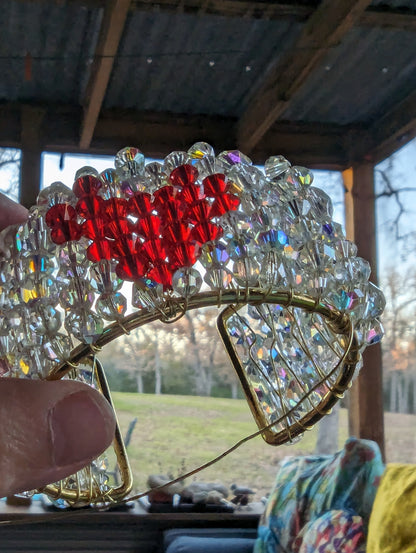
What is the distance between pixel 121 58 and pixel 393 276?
1.76 feet

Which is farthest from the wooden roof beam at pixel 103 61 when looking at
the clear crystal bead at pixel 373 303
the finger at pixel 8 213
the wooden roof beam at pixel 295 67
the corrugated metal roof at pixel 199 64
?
the clear crystal bead at pixel 373 303

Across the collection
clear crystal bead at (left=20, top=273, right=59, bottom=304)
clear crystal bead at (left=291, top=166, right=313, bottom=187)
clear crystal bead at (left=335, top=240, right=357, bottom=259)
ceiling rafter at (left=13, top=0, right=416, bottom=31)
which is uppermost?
ceiling rafter at (left=13, top=0, right=416, bottom=31)

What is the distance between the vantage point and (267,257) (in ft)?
0.88

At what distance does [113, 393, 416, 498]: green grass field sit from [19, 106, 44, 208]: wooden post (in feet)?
1.21

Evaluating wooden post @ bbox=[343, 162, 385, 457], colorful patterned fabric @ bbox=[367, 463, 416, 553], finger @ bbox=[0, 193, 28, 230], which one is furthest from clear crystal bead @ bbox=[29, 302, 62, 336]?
wooden post @ bbox=[343, 162, 385, 457]

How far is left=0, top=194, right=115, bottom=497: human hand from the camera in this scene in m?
0.27

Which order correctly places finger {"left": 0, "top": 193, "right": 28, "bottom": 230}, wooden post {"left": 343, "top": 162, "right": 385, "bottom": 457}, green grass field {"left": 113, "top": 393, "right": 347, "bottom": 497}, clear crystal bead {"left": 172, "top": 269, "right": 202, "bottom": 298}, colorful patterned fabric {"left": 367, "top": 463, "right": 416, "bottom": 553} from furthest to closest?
1. green grass field {"left": 113, "top": 393, "right": 347, "bottom": 497}
2. wooden post {"left": 343, "top": 162, "right": 385, "bottom": 457}
3. colorful patterned fabric {"left": 367, "top": 463, "right": 416, "bottom": 553}
4. finger {"left": 0, "top": 193, "right": 28, "bottom": 230}
5. clear crystal bead {"left": 172, "top": 269, "right": 202, "bottom": 298}

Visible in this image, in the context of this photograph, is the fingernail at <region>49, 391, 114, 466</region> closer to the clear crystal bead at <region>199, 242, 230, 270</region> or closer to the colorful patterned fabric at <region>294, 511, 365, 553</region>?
the clear crystal bead at <region>199, 242, 230, 270</region>

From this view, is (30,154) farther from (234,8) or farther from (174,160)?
(174,160)

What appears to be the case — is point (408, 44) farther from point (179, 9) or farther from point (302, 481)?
point (302, 481)

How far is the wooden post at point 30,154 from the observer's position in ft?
3.09

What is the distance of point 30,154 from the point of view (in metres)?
0.98

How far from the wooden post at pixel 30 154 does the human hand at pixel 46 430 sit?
0.70 metres

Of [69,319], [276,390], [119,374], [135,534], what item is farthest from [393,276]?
[69,319]
